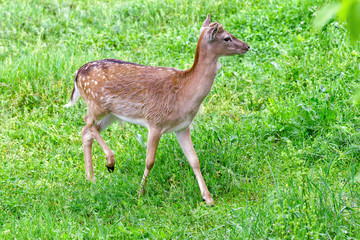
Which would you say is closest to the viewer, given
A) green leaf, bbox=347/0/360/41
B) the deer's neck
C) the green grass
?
green leaf, bbox=347/0/360/41

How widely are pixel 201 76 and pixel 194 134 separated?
1.06 meters

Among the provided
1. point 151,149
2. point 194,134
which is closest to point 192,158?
point 151,149

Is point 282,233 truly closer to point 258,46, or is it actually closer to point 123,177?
point 123,177

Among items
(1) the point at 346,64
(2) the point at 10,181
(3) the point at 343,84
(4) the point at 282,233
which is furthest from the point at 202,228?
Result: (1) the point at 346,64

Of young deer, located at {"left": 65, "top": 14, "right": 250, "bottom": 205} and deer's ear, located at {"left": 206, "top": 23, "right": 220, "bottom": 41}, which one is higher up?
deer's ear, located at {"left": 206, "top": 23, "right": 220, "bottom": 41}

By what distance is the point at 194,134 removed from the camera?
6164 mm

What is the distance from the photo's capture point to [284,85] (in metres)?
7.12

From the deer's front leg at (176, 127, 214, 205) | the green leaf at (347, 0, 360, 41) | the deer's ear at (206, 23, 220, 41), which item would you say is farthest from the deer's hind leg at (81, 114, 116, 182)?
the green leaf at (347, 0, 360, 41)

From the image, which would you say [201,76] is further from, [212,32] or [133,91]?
[133,91]

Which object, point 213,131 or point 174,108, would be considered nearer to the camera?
point 174,108

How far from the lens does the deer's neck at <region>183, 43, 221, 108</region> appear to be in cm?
527

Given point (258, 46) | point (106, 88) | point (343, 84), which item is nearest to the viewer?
point (106, 88)

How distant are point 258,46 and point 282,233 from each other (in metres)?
4.77

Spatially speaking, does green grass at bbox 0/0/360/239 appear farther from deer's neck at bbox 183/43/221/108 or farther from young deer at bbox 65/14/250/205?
deer's neck at bbox 183/43/221/108
